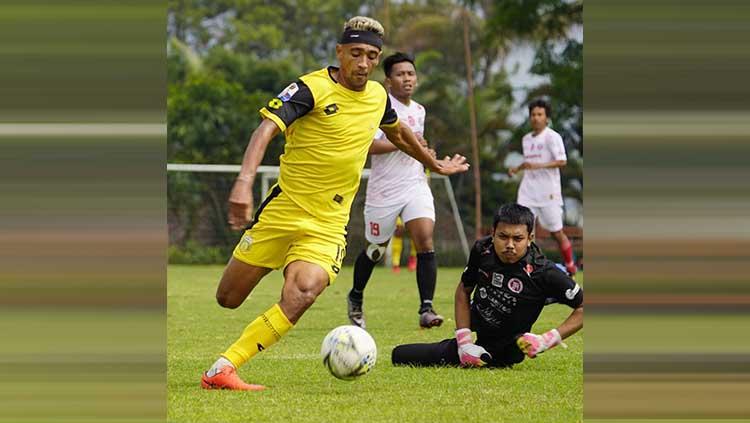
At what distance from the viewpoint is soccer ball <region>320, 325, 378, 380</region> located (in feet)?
17.5

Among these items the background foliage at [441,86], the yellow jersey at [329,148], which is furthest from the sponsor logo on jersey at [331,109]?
the background foliage at [441,86]

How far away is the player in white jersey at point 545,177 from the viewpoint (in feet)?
44.9

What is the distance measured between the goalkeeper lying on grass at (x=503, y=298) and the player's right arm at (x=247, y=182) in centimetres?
157

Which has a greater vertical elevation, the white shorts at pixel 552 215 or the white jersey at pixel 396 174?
the white jersey at pixel 396 174

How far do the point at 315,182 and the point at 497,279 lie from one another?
1239mm

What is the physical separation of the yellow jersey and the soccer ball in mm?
943

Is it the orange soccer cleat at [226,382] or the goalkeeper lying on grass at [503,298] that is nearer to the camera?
the orange soccer cleat at [226,382]

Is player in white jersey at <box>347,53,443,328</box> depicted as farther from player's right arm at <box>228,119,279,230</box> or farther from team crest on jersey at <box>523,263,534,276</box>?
player's right arm at <box>228,119,279,230</box>

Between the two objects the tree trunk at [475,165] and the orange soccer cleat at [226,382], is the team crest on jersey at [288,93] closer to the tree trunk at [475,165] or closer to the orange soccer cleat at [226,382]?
the orange soccer cleat at [226,382]

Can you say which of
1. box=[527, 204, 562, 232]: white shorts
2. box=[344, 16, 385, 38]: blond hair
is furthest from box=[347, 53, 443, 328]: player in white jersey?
box=[527, 204, 562, 232]: white shorts

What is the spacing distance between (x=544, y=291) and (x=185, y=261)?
58.0ft

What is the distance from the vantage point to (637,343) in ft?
6.45

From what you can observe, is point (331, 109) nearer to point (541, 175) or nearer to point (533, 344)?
point (533, 344)

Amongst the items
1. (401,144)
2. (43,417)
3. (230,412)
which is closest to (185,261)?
(401,144)
